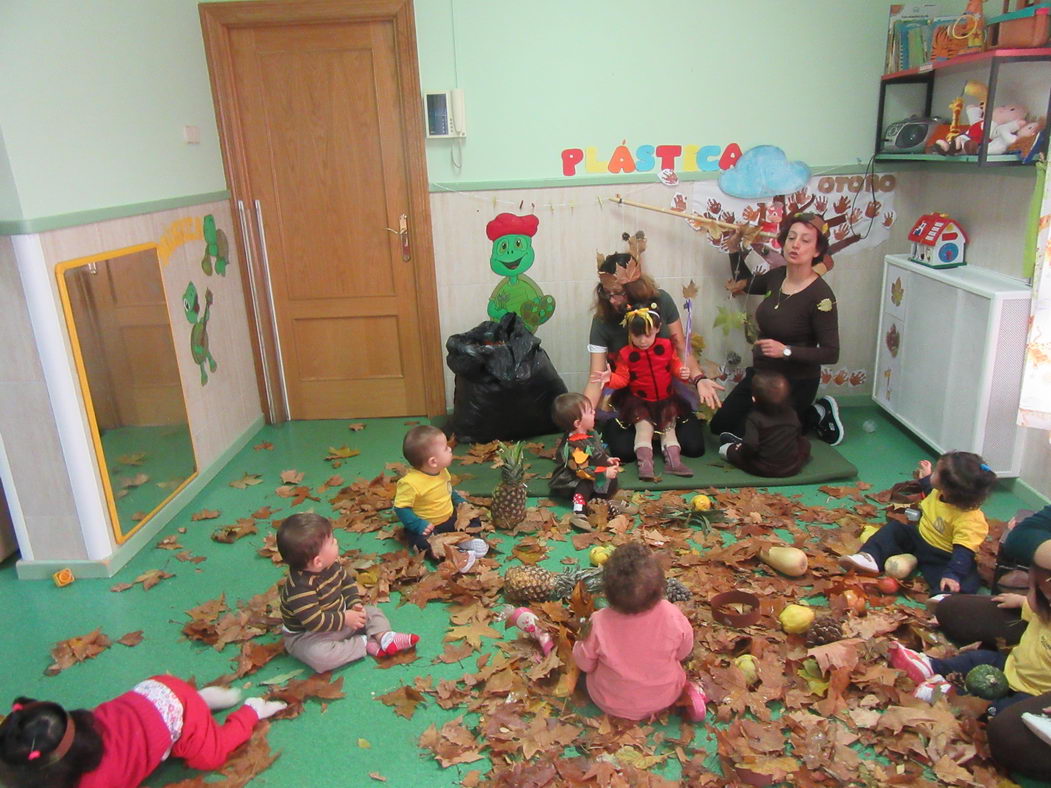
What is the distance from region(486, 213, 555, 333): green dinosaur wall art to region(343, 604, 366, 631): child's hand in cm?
270

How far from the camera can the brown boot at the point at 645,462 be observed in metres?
4.26

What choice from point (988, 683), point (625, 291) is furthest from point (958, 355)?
point (988, 683)

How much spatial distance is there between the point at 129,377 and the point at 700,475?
3.00 metres

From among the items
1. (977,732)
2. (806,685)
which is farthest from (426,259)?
(977,732)

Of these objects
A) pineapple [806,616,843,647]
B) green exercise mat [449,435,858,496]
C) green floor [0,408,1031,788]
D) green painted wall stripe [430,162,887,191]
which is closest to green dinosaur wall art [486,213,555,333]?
green painted wall stripe [430,162,887,191]

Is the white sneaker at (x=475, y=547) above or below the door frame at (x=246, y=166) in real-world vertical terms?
below

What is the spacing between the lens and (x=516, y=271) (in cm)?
520

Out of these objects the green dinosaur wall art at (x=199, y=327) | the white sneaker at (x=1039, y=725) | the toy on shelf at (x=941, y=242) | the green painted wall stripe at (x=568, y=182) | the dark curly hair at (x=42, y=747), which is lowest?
the white sneaker at (x=1039, y=725)

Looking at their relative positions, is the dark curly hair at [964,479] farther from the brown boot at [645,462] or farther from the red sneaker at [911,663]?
the brown boot at [645,462]

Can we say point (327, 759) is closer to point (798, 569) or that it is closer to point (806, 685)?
point (806, 685)

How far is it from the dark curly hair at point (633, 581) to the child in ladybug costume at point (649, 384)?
205cm

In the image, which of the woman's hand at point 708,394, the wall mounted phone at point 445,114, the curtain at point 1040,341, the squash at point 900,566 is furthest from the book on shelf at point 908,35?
the squash at point 900,566

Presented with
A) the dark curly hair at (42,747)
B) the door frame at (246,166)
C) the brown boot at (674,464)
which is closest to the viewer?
the dark curly hair at (42,747)

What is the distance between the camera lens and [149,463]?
3918 mm
